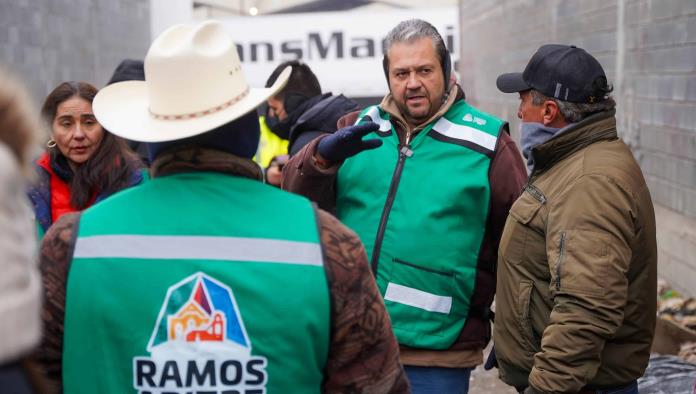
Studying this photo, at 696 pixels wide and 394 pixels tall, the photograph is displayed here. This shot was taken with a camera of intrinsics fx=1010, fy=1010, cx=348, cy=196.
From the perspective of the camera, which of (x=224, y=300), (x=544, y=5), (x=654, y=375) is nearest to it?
(x=224, y=300)

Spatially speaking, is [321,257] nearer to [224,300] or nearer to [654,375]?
[224,300]

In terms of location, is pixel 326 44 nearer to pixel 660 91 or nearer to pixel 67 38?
pixel 67 38

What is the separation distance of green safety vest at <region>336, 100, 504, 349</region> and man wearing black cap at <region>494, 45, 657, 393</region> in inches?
9.1

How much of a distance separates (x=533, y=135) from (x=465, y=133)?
28 cm

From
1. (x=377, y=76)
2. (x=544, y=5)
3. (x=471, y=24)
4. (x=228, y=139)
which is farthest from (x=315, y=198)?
(x=471, y=24)

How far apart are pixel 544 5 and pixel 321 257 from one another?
406 inches

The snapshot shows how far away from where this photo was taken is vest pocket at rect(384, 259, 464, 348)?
3.63 m

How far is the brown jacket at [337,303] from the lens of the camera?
2088mm

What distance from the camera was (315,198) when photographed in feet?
12.2

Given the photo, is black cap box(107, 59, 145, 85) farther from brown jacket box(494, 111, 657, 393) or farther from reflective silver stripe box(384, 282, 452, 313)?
brown jacket box(494, 111, 657, 393)

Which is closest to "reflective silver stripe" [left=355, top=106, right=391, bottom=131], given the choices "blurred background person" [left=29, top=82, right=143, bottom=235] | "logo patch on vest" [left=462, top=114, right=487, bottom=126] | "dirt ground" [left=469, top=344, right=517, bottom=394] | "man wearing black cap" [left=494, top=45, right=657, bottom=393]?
"logo patch on vest" [left=462, top=114, right=487, bottom=126]

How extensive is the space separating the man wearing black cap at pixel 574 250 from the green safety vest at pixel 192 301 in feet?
4.24

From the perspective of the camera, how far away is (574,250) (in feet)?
10.4

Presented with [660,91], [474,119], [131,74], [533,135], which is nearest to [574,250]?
[533,135]
